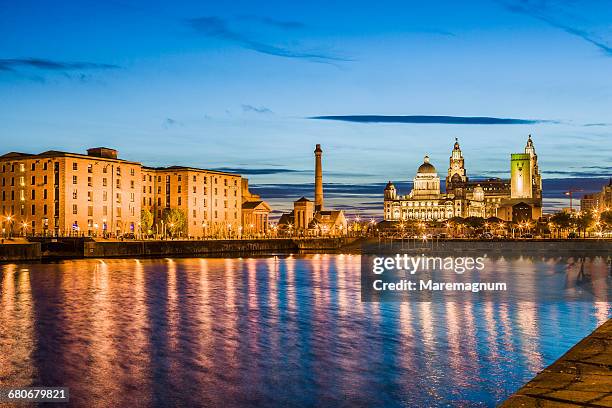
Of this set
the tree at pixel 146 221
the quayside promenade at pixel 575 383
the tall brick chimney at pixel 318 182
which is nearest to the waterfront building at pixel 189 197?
the tree at pixel 146 221

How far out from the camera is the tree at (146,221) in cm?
11564

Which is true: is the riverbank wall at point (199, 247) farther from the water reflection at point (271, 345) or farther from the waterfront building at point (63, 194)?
the water reflection at point (271, 345)

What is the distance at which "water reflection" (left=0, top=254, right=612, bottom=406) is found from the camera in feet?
61.4

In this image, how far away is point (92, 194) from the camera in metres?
106

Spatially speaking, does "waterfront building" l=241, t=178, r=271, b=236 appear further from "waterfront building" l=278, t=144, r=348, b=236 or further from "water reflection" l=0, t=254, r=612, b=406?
"water reflection" l=0, t=254, r=612, b=406

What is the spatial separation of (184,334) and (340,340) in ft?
21.3

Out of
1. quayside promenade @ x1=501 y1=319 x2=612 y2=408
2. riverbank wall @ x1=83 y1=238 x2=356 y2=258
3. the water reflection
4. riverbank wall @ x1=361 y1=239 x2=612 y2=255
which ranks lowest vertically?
riverbank wall @ x1=361 y1=239 x2=612 y2=255

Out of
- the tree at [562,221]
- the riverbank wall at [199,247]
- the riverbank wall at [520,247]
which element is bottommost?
the riverbank wall at [520,247]

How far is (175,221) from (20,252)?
1756 inches

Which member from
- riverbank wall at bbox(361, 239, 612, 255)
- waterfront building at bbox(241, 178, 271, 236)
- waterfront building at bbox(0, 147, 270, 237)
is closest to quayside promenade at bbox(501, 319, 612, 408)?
waterfront building at bbox(0, 147, 270, 237)

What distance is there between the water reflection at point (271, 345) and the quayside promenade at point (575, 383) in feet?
17.7

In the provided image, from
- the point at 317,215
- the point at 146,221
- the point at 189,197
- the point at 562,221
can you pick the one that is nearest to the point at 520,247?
the point at 562,221

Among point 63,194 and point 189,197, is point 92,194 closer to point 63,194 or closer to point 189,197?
point 63,194

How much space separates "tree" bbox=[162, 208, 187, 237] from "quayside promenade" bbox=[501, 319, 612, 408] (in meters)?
110
